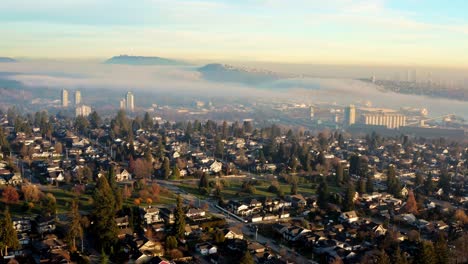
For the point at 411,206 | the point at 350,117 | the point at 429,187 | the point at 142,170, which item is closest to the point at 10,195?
the point at 142,170

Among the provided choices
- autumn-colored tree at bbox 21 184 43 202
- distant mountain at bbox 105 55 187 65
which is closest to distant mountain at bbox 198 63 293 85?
distant mountain at bbox 105 55 187 65

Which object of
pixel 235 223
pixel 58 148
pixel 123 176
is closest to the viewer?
pixel 235 223

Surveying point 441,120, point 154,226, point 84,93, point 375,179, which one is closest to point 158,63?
point 84,93

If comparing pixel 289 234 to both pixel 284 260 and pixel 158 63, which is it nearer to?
pixel 284 260

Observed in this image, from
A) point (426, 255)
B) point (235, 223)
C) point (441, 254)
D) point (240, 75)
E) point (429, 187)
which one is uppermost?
point (240, 75)

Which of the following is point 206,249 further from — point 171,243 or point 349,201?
point 349,201

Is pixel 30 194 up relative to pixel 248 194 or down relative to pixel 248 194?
up

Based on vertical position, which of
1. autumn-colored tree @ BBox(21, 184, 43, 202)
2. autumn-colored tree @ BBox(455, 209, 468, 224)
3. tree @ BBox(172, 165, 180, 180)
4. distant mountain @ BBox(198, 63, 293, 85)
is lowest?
autumn-colored tree @ BBox(455, 209, 468, 224)

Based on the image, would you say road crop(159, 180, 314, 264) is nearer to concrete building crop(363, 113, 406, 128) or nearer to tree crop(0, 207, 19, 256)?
tree crop(0, 207, 19, 256)
